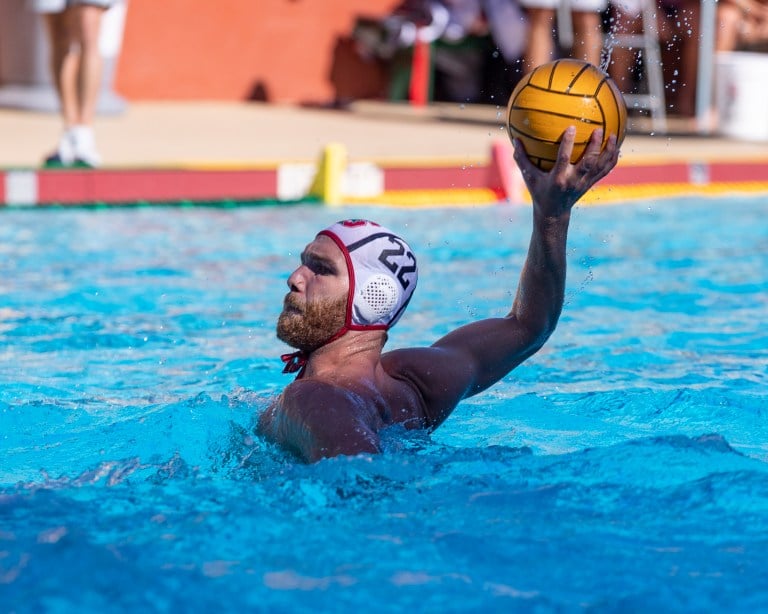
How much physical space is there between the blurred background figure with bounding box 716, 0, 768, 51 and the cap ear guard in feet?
29.1

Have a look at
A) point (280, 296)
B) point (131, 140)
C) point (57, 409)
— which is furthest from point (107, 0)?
point (57, 409)

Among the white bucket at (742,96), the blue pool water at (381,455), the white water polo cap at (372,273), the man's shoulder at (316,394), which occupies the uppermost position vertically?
the white bucket at (742,96)

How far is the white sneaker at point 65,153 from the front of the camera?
7262mm

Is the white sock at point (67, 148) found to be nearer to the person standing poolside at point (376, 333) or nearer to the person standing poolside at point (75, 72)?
the person standing poolside at point (75, 72)

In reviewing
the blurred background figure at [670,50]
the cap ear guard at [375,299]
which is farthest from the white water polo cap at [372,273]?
the blurred background figure at [670,50]

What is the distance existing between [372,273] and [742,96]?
8385 mm

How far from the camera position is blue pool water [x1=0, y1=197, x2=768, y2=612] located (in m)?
2.30

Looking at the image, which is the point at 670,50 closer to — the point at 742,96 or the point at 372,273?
the point at 742,96

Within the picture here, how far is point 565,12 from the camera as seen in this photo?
10234 millimetres

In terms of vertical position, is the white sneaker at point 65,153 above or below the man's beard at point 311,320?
above

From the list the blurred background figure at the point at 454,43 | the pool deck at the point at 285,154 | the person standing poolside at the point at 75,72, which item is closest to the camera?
the person standing poolside at the point at 75,72

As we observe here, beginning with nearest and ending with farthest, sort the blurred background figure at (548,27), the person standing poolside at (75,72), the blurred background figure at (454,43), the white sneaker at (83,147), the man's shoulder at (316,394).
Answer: the man's shoulder at (316,394) < the person standing poolside at (75,72) < the white sneaker at (83,147) < the blurred background figure at (548,27) < the blurred background figure at (454,43)

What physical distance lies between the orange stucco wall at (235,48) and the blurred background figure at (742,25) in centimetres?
317

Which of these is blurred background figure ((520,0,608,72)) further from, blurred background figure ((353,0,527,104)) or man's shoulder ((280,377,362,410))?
man's shoulder ((280,377,362,410))
